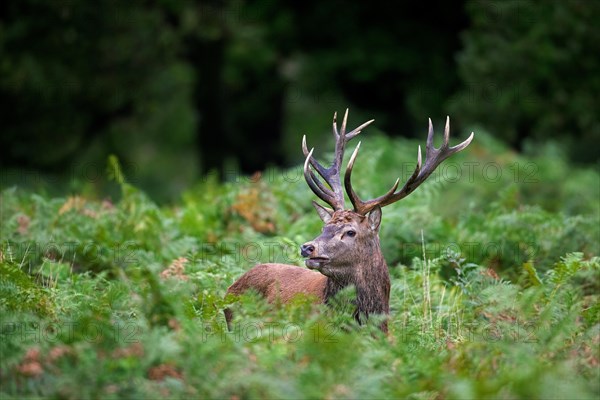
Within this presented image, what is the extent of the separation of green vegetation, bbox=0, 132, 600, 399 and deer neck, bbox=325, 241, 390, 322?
0.29 m

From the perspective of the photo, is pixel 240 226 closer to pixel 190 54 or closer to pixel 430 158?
pixel 430 158

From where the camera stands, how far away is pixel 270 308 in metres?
6.83

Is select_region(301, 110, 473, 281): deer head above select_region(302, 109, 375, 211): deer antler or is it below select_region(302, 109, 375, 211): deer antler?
below

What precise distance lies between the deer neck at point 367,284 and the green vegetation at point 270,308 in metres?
0.29

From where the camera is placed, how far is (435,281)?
27.7 feet

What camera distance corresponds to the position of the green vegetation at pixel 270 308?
17.5 feet

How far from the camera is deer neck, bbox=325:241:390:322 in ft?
24.3

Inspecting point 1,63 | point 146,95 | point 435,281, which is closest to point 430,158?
point 435,281

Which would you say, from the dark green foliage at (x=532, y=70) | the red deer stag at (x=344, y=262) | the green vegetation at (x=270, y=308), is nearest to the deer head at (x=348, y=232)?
the red deer stag at (x=344, y=262)

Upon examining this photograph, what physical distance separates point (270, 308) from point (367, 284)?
94 cm

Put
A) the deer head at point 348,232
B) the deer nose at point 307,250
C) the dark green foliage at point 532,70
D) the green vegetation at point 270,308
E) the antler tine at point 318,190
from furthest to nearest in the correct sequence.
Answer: the dark green foliage at point 532,70
the antler tine at point 318,190
the deer head at point 348,232
the deer nose at point 307,250
the green vegetation at point 270,308

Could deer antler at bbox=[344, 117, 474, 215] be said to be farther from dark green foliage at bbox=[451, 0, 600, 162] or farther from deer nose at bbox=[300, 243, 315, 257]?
dark green foliage at bbox=[451, 0, 600, 162]

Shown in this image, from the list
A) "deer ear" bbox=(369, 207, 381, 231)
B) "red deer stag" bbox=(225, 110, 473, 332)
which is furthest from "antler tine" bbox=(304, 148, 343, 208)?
"deer ear" bbox=(369, 207, 381, 231)

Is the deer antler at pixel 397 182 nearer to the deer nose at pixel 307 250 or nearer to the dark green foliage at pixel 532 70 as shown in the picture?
the deer nose at pixel 307 250
